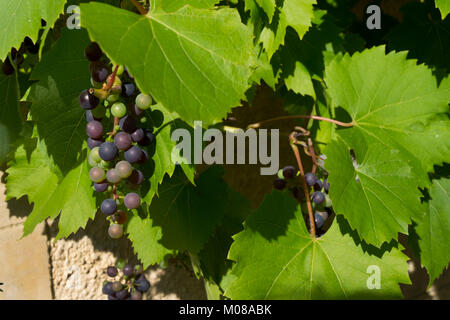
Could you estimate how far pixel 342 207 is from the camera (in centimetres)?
96

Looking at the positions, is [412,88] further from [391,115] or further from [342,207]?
[342,207]

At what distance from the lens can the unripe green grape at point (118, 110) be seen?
0.83 m

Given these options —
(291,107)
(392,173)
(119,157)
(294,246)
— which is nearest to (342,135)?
(392,173)

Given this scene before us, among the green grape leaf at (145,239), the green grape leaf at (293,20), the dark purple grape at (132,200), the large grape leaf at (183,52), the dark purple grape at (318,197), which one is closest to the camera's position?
the large grape leaf at (183,52)

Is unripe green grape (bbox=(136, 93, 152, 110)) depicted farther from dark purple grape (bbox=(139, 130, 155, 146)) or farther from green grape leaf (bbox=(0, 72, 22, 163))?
green grape leaf (bbox=(0, 72, 22, 163))

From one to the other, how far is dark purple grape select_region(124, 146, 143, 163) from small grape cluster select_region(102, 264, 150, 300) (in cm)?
69

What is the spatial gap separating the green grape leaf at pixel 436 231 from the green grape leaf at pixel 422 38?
0.38 m

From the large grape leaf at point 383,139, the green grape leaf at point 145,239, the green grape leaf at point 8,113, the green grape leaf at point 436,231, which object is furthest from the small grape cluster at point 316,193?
the green grape leaf at point 8,113

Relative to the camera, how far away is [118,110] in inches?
32.6

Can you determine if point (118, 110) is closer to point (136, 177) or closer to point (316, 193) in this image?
point (136, 177)

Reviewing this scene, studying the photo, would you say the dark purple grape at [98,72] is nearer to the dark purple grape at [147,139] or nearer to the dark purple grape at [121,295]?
the dark purple grape at [147,139]

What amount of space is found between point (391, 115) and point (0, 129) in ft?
3.17

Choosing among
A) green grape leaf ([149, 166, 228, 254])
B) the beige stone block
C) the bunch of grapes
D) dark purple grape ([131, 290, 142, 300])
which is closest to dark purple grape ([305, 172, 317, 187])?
green grape leaf ([149, 166, 228, 254])

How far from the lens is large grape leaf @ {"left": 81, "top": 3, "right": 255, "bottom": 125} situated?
65 centimetres
